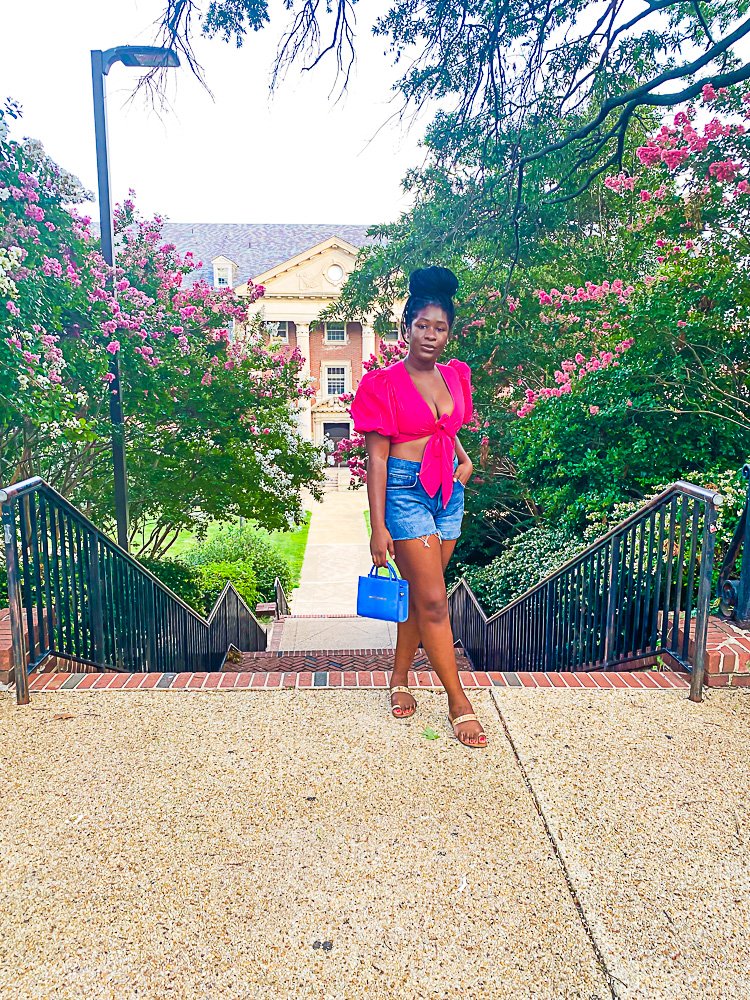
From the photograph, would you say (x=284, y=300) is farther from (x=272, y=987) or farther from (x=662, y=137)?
(x=272, y=987)

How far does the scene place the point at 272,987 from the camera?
1651 millimetres

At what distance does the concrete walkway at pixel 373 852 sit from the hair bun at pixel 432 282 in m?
1.79

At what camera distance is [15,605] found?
3010 millimetres

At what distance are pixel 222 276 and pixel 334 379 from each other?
8304 mm

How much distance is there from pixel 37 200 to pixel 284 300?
3179 cm

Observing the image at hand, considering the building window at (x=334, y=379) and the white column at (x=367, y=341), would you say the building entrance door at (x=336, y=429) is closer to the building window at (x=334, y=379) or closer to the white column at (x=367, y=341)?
the building window at (x=334, y=379)

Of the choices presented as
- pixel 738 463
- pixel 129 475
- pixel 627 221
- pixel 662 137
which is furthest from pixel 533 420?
pixel 129 475

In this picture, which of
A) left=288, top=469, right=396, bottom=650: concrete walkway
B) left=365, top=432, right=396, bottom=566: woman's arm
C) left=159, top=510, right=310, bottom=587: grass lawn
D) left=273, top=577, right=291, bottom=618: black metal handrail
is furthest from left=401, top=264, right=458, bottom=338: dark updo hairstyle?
left=159, top=510, right=310, bottom=587: grass lawn

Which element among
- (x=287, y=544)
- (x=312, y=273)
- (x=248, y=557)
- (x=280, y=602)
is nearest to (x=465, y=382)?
(x=280, y=602)

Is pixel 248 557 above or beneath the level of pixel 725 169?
beneath

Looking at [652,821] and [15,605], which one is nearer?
[652,821]

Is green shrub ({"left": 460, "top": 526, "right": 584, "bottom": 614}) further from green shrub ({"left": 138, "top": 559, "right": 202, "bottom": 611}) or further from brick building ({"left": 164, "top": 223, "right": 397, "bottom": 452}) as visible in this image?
brick building ({"left": 164, "top": 223, "right": 397, "bottom": 452})

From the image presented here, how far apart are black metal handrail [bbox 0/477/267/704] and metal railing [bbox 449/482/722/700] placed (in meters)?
2.87

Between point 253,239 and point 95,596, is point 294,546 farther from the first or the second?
point 253,239
